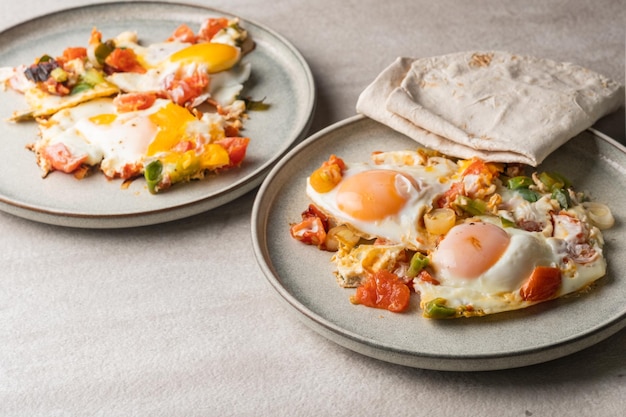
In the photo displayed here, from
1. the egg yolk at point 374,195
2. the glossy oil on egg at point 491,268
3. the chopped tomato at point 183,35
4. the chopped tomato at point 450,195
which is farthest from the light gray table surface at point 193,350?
the chopped tomato at point 183,35

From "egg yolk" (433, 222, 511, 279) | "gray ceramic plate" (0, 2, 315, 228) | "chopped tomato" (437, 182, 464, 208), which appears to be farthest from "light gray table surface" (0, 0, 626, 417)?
"chopped tomato" (437, 182, 464, 208)

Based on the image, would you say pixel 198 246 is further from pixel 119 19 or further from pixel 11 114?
pixel 119 19

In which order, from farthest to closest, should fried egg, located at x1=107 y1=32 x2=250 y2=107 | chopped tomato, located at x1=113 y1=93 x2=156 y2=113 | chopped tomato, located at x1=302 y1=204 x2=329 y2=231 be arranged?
fried egg, located at x1=107 y1=32 x2=250 y2=107, chopped tomato, located at x1=113 y1=93 x2=156 y2=113, chopped tomato, located at x1=302 y1=204 x2=329 y2=231

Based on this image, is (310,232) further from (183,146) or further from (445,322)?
(183,146)

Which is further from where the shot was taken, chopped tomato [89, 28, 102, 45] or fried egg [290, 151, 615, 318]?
chopped tomato [89, 28, 102, 45]

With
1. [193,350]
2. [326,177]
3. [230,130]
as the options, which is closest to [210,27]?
[230,130]

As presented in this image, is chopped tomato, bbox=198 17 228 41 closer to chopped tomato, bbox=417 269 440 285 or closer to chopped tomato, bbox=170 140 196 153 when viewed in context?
chopped tomato, bbox=170 140 196 153
